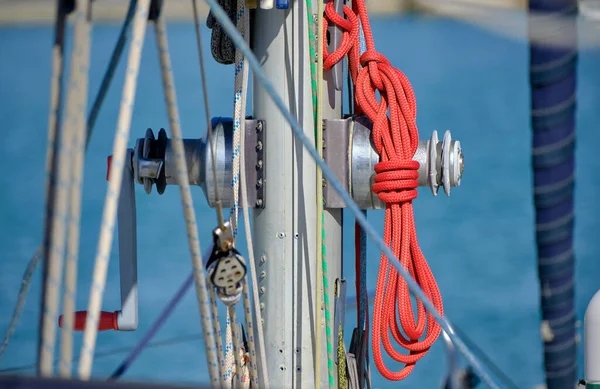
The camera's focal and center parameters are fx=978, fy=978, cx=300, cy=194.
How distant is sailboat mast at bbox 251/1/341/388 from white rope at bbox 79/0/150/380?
35 cm

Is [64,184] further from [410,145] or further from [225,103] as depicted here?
[225,103]

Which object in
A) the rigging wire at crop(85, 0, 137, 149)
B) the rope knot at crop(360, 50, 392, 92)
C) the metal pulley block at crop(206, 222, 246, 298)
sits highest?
the rope knot at crop(360, 50, 392, 92)

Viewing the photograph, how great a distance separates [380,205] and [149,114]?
453 cm

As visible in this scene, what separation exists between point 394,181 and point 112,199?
0.44 m

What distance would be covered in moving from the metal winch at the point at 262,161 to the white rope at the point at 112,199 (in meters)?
0.35

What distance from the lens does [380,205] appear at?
3.76 ft

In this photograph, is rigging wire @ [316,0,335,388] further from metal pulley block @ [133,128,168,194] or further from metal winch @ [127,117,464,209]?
metal pulley block @ [133,128,168,194]

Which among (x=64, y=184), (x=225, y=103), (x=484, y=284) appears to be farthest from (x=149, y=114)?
(x=64, y=184)

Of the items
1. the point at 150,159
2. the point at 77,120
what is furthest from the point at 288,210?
the point at 77,120

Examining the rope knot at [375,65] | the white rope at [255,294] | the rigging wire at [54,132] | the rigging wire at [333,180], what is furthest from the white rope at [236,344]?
the rope knot at [375,65]

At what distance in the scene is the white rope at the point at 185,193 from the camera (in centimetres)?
81

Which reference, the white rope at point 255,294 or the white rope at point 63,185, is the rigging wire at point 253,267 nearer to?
the white rope at point 255,294

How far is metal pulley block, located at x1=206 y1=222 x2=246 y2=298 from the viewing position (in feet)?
2.93

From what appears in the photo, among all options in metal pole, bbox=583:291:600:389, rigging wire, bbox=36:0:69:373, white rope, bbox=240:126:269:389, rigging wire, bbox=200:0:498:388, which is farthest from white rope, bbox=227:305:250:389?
metal pole, bbox=583:291:600:389
